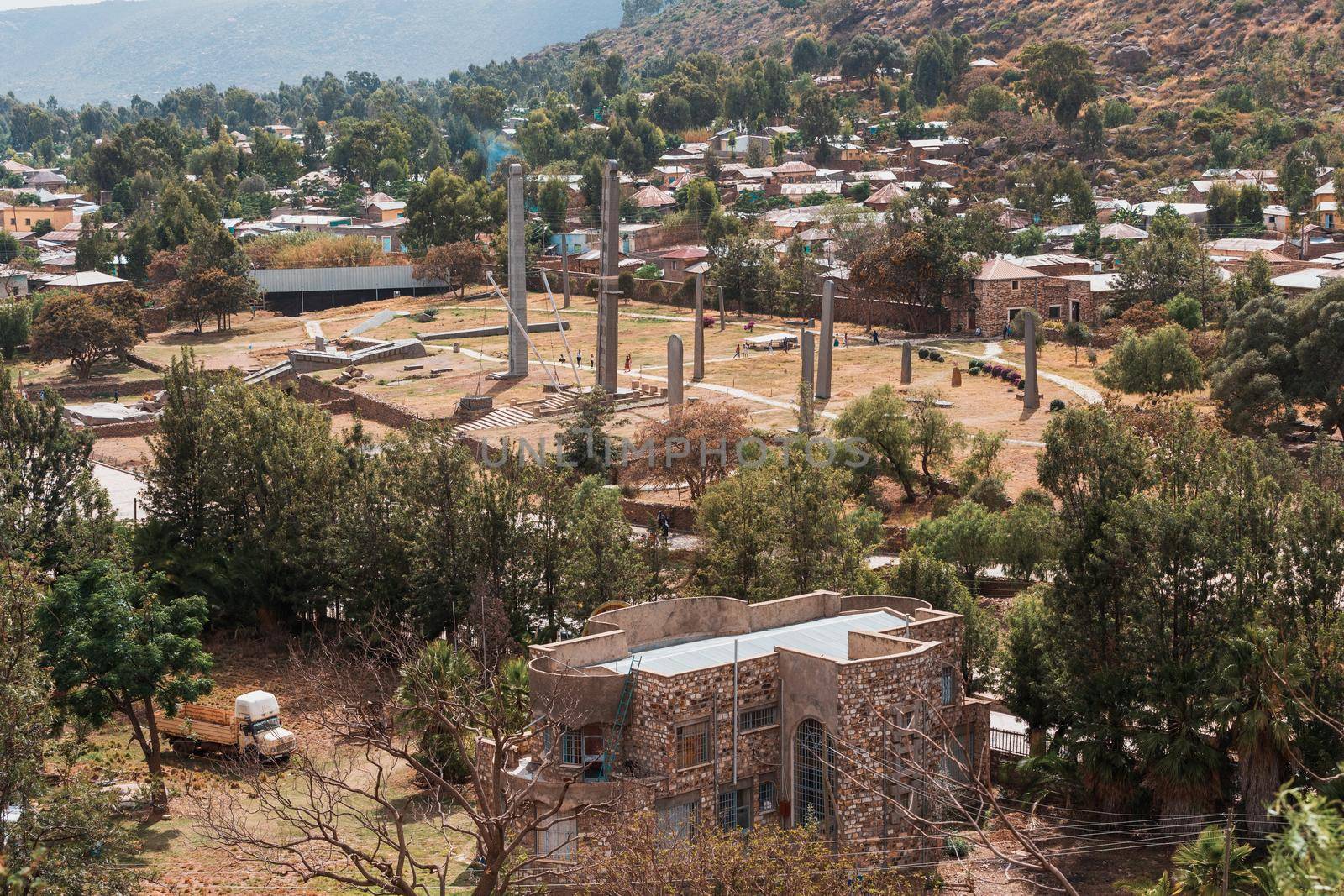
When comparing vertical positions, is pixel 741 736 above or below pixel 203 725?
above

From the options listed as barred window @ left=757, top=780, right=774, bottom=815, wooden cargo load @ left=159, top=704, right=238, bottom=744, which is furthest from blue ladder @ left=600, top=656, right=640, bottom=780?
wooden cargo load @ left=159, top=704, right=238, bottom=744

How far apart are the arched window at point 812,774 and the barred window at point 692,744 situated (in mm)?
1329

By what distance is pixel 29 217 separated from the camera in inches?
4530

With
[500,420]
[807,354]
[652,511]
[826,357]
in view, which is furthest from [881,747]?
[500,420]

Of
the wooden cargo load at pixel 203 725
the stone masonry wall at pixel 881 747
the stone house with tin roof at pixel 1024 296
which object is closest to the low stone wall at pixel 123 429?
the wooden cargo load at pixel 203 725

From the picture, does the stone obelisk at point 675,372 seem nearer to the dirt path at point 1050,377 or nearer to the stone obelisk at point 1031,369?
the stone obelisk at point 1031,369

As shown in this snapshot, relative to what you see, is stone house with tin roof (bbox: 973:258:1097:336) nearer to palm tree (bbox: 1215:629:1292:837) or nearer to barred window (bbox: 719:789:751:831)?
palm tree (bbox: 1215:629:1292:837)

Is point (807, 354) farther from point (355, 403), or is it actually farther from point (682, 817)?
point (682, 817)

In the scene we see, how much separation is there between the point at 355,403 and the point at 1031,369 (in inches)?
949

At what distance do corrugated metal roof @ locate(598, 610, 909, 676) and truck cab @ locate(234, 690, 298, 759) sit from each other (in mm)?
7280

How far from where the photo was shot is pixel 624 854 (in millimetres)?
18328

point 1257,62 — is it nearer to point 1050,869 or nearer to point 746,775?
point 746,775

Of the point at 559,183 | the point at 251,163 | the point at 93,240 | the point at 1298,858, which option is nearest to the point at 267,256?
the point at 93,240

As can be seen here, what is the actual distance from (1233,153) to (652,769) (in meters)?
89.7
